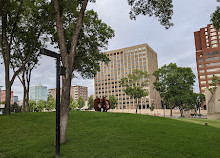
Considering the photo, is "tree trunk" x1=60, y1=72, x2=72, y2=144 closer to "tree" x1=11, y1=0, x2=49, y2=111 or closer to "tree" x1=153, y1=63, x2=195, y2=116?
"tree" x1=11, y1=0, x2=49, y2=111

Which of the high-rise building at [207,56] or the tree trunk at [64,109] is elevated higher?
the high-rise building at [207,56]

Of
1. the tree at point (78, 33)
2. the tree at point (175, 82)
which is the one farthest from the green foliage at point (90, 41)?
the tree at point (175, 82)

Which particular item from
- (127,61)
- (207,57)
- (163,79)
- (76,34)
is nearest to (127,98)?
(127,61)

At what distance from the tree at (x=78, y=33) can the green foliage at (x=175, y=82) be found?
30.3 m

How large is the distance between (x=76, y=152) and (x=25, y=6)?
17480mm

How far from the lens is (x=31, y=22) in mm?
21938

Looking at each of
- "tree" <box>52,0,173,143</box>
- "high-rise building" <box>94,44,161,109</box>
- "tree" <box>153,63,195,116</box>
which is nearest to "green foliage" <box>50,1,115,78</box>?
"tree" <box>52,0,173,143</box>

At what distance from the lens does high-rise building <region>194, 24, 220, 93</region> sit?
108m

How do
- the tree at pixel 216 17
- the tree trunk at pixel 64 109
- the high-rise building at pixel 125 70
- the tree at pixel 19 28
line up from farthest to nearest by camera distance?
the high-rise building at pixel 125 70 → the tree at pixel 19 28 → the tree at pixel 216 17 → the tree trunk at pixel 64 109

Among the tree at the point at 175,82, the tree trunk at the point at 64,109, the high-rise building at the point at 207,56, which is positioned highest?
the high-rise building at the point at 207,56

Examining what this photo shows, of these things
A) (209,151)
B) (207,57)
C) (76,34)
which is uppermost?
(207,57)

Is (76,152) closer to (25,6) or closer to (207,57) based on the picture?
(25,6)

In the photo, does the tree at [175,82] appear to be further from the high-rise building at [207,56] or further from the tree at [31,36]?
the high-rise building at [207,56]

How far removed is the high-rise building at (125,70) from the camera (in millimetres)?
131875
